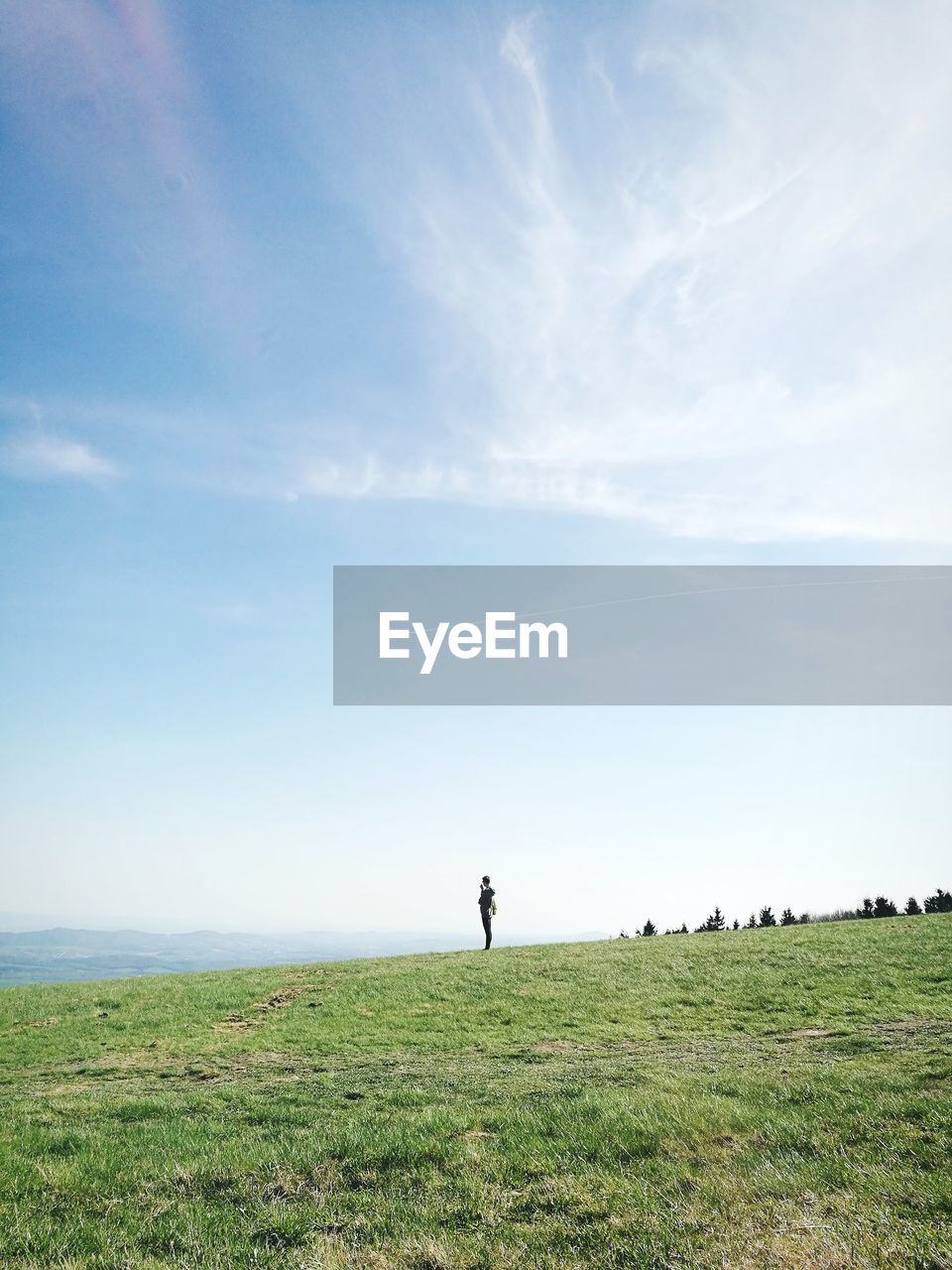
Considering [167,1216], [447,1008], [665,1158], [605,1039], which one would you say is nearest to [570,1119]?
[665,1158]

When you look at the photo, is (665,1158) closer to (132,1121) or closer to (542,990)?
(132,1121)

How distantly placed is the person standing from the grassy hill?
10750 mm

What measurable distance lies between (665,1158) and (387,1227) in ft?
11.7

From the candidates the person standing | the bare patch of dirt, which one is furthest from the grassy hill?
the person standing

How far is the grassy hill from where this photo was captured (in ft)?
24.1

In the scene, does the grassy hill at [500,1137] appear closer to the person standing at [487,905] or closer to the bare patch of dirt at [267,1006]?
the bare patch of dirt at [267,1006]

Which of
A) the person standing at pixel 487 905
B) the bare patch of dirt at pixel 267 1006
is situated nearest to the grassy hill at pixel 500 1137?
the bare patch of dirt at pixel 267 1006

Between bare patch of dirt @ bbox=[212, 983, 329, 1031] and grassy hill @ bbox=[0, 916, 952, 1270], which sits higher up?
grassy hill @ bbox=[0, 916, 952, 1270]

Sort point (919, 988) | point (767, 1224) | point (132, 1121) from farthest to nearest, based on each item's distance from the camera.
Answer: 1. point (919, 988)
2. point (132, 1121)
3. point (767, 1224)

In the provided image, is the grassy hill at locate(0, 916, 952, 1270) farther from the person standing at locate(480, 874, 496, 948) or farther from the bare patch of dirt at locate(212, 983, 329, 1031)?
the person standing at locate(480, 874, 496, 948)

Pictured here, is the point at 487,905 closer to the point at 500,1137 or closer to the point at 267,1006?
the point at 267,1006

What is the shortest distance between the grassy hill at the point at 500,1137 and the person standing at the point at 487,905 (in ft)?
35.3

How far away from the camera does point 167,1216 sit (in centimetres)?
831

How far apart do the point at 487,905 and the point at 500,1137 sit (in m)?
26.6
